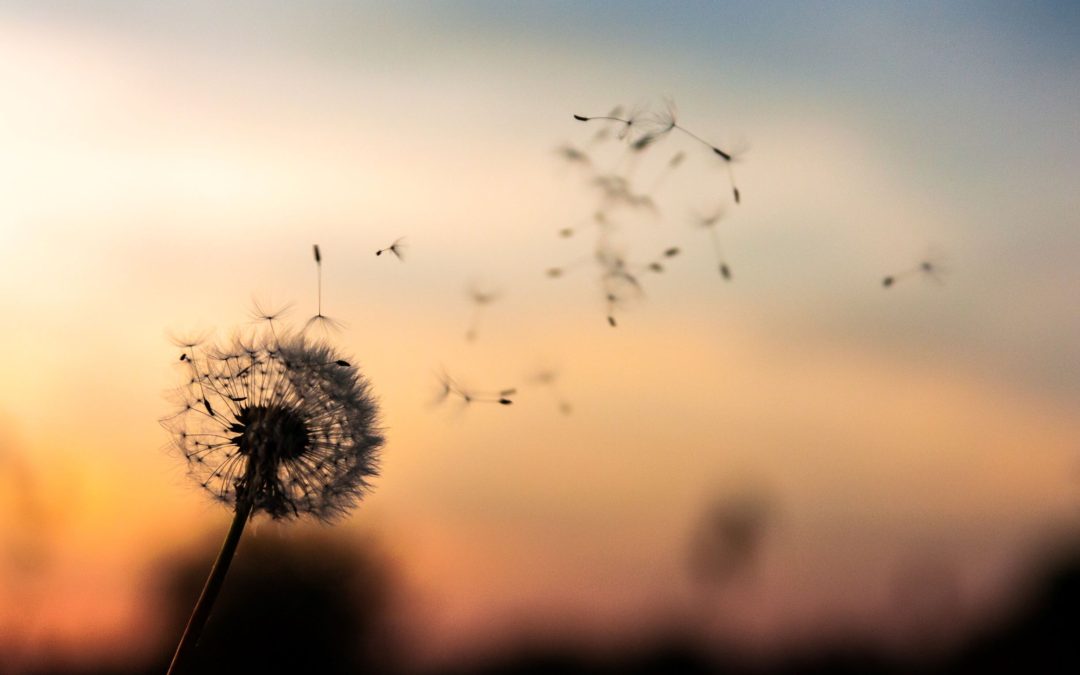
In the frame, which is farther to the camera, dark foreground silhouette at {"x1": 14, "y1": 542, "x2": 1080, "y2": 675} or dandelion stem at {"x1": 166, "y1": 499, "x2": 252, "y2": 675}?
dark foreground silhouette at {"x1": 14, "y1": 542, "x2": 1080, "y2": 675}

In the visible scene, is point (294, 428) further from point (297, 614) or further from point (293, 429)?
point (297, 614)

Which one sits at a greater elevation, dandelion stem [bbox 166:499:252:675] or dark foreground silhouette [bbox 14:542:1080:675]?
dark foreground silhouette [bbox 14:542:1080:675]

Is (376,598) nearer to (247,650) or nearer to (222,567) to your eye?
(247,650)

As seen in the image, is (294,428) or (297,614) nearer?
(294,428)

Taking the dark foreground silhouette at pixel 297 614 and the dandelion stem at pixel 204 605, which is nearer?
the dandelion stem at pixel 204 605

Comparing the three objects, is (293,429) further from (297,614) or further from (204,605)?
(297,614)

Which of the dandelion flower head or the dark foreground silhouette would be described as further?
the dark foreground silhouette

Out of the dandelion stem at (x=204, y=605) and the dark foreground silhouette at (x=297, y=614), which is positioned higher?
the dark foreground silhouette at (x=297, y=614)

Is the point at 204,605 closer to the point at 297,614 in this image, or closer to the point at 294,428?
the point at 294,428

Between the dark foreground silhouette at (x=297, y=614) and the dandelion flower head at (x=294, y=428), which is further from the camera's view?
the dark foreground silhouette at (x=297, y=614)

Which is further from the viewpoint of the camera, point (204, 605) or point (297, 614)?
point (297, 614)

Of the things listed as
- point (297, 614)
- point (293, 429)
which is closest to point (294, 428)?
point (293, 429)

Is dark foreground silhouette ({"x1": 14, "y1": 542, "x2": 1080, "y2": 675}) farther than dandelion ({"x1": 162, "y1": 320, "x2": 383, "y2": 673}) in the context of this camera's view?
Yes
